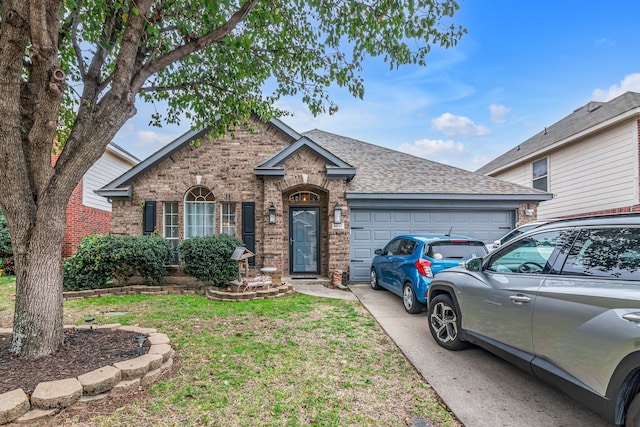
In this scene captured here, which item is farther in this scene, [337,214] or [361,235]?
[361,235]

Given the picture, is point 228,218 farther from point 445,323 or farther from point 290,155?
point 445,323

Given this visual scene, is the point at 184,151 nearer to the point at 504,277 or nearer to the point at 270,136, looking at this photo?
the point at 270,136

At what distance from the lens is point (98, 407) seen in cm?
292

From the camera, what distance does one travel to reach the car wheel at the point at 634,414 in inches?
82.1

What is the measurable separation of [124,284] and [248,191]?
4.13 meters

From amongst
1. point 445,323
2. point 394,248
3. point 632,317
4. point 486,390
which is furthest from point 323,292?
point 632,317

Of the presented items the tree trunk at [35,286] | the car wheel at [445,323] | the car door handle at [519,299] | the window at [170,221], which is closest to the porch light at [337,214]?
the window at [170,221]

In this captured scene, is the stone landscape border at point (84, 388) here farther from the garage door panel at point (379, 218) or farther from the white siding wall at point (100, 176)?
the white siding wall at point (100, 176)

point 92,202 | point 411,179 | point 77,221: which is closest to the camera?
point 411,179

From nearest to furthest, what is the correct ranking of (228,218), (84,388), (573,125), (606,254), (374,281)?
(606,254) < (84,388) < (374,281) < (228,218) < (573,125)

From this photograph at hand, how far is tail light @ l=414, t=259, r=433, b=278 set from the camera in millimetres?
6004

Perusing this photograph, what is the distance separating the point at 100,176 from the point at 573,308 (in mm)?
16667

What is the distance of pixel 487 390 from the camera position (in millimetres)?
3402

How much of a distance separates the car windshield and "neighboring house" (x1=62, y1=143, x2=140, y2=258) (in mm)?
11397
